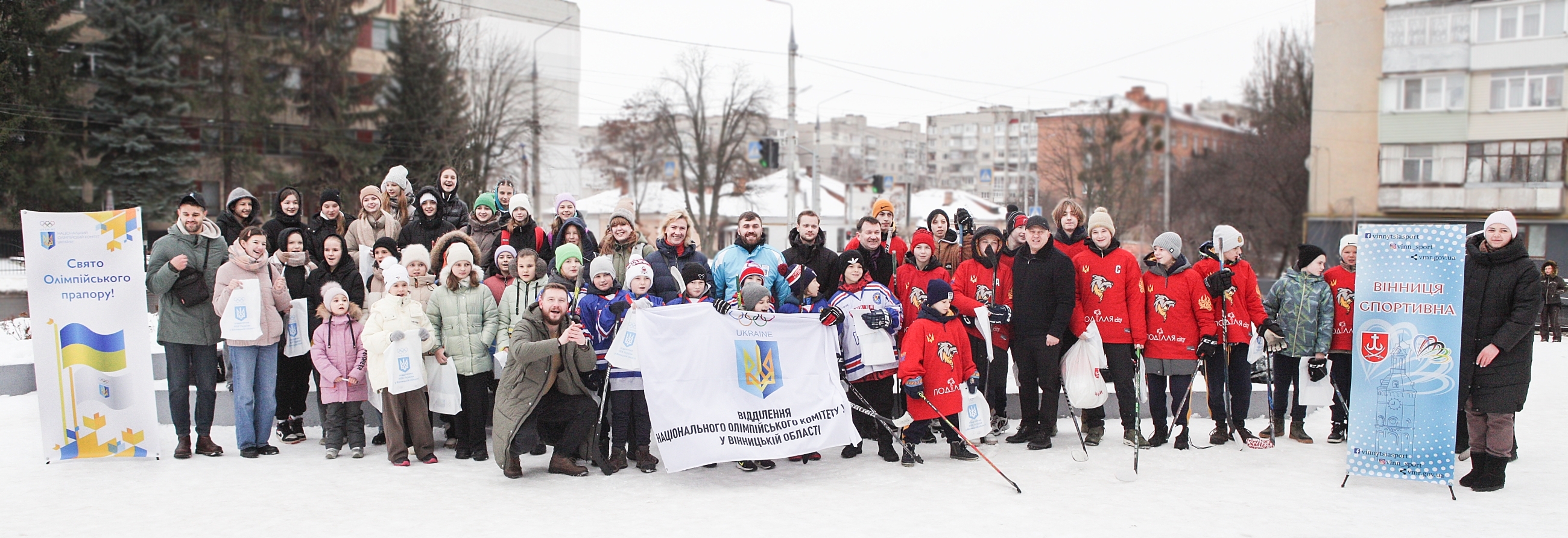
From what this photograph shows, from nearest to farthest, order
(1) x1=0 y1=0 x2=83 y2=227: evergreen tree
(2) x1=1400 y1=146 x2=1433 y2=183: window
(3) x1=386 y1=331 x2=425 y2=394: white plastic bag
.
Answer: (3) x1=386 y1=331 x2=425 y2=394: white plastic bag, (1) x1=0 y1=0 x2=83 y2=227: evergreen tree, (2) x1=1400 y1=146 x2=1433 y2=183: window

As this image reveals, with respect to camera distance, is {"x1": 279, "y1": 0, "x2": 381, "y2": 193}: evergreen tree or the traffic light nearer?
the traffic light

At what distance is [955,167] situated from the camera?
104m

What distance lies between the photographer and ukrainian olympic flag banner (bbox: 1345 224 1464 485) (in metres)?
6.09

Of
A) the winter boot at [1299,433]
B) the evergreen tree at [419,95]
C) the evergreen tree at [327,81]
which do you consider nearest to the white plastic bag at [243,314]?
the winter boot at [1299,433]

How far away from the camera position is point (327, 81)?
119ft

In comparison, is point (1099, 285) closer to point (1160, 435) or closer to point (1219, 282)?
point (1219, 282)

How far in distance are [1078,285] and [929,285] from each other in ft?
4.68

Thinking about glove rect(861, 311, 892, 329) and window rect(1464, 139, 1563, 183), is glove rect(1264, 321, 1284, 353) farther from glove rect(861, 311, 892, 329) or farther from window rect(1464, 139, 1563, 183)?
window rect(1464, 139, 1563, 183)

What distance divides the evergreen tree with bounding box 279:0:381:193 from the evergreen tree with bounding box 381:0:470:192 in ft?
2.94

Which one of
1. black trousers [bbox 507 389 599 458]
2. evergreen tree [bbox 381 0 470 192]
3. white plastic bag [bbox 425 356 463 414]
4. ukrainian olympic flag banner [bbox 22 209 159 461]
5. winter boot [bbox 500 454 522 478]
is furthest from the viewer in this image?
evergreen tree [bbox 381 0 470 192]

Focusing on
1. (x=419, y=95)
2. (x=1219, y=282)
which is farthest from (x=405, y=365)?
(x=419, y=95)

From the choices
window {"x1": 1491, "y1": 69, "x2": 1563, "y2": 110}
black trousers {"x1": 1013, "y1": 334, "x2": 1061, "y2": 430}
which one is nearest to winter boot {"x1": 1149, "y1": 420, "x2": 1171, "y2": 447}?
black trousers {"x1": 1013, "y1": 334, "x2": 1061, "y2": 430}

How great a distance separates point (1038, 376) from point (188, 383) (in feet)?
21.4

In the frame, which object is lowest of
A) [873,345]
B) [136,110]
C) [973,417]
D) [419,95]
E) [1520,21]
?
[973,417]
